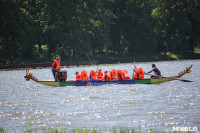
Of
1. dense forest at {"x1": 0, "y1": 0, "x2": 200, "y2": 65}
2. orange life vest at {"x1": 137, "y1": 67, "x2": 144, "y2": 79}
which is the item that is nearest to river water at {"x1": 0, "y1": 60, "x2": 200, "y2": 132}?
orange life vest at {"x1": 137, "y1": 67, "x2": 144, "y2": 79}

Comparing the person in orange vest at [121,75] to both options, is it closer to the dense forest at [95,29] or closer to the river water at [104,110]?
the river water at [104,110]

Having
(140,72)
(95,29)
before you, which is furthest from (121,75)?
(95,29)

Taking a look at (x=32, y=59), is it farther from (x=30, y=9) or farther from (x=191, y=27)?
(x=191, y=27)

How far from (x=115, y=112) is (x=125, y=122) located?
2462 millimetres

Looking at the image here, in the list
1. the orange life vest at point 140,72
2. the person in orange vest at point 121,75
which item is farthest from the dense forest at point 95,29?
the orange life vest at point 140,72

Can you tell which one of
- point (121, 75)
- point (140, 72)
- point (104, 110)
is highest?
point (140, 72)

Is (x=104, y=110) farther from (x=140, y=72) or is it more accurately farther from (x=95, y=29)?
(x=95, y=29)

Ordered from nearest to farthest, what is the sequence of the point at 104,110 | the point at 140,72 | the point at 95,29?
the point at 104,110
the point at 140,72
the point at 95,29

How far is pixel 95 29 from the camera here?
87.4 metres

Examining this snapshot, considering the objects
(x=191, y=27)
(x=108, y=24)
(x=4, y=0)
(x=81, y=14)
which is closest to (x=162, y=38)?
(x=191, y=27)

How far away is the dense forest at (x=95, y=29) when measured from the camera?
7269 centimetres

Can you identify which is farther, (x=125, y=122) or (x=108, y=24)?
(x=108, y=24)

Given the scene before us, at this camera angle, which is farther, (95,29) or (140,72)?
(95,29)

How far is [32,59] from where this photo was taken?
249 feet
